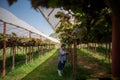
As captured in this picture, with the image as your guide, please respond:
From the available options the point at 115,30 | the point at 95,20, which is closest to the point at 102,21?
the point at 95,20

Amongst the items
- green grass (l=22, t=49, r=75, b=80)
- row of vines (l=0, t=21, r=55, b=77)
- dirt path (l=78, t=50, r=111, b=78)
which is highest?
row of vines (l=0, t=21, r=55, b=77)

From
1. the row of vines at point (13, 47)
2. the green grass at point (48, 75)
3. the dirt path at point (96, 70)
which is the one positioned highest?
the row of vines at point (13, 47)

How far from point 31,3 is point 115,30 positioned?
7.95 ft

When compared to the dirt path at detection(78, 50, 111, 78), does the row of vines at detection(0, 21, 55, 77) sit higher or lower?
higher

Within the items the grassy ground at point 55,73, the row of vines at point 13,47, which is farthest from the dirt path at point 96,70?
the row of vines at point 13,47

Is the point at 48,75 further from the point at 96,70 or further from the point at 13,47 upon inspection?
the point at 13,47

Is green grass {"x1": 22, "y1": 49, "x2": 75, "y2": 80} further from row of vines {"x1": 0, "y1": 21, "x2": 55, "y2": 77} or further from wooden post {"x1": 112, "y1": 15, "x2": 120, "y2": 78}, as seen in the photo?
wooden post {"x1": 112, "y1": 15, "x2": 120, "y2": 78}

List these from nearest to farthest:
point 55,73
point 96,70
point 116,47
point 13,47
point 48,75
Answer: point 116,47 < point 48,75 < point 55,73 < point 96,70 < point 13,47

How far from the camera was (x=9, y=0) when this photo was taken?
2918 millimetres

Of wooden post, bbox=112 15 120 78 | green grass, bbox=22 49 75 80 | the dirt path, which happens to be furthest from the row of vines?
wooden post, bbox=112 15 120 78

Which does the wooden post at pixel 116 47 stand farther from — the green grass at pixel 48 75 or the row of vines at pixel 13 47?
the row of vines at pixel 13 47

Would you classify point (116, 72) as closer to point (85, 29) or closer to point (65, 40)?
point (85, 29)

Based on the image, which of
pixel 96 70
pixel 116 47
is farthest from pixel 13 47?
pixel 116 47

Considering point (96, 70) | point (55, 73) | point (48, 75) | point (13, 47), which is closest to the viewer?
point (48, 75)
